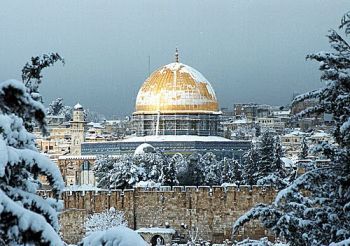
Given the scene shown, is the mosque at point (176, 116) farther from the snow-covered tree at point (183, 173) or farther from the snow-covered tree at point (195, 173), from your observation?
the snow-covered tree at point (183, 173)

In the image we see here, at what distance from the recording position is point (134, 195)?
119 ft

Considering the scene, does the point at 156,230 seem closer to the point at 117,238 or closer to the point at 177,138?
the point at 177,138

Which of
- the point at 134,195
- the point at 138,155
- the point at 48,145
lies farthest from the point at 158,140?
the point at 48,145

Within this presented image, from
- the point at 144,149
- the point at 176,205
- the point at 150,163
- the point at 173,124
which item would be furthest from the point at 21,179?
the point at 173,124

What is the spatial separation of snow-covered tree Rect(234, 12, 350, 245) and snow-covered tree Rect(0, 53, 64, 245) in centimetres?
368

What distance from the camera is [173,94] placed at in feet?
197

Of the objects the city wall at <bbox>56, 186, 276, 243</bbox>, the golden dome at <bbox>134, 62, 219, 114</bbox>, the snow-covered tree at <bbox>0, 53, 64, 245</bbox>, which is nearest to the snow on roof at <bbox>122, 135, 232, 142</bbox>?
the golden dome at <bbox>134, 62, 219, 114</bbox>

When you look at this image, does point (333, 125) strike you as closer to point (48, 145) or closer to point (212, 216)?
point (212, 216)

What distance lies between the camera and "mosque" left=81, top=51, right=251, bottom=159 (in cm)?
5975

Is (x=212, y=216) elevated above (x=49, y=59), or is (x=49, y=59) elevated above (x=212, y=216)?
(x=49, y=59)

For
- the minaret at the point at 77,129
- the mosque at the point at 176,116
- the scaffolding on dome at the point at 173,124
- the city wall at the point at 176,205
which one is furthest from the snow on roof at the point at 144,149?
the minaret at the point at 77,129

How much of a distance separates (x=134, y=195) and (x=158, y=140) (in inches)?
911

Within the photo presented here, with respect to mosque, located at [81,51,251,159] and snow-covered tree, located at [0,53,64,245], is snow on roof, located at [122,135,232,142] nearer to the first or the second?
mosque, located at [81,51,251,159]

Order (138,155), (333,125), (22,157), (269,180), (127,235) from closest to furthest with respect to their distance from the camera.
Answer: (127,235)
(22,157)
(333,125)
(269,180)
(138,155)
